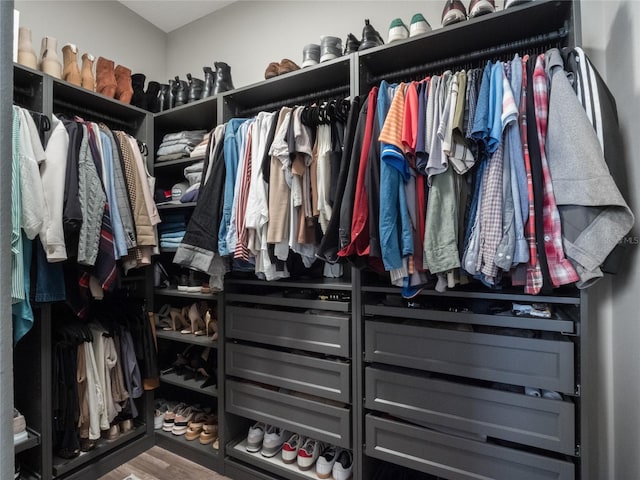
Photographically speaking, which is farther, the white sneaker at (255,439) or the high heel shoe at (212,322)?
the high heel shoe at (212,322)

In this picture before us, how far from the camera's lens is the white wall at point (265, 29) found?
159 cm

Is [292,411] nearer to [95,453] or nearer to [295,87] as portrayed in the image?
[95,453]

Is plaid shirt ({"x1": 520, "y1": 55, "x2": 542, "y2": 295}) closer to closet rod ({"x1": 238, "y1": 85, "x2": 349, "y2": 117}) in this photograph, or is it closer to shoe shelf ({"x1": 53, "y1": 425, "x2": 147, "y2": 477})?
closet rod ({"x1": 238, "y1": 85, "x2": 349, "y2": 117})

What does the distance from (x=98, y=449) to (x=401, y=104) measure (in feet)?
6.83

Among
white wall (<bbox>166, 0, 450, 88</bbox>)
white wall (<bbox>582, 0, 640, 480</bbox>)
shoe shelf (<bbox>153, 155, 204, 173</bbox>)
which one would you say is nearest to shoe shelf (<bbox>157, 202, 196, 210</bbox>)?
shoe shelf (<bbox>153, 155, 204, 173</bbox>)

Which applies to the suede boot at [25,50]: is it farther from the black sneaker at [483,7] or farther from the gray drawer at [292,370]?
the black sneaker at [483,7]

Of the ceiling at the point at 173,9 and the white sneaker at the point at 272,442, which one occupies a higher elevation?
the ceiling at the point at 173,9

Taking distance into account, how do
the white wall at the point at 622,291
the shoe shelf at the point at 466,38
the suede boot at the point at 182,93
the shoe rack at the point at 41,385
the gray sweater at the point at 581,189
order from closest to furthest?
the gray sweater at the point at 581,189 → the white wall at the point at 622,291 → the shoe shelf at the point at 466,38 → the shoe rack at the point at 41,385 → the suede boot at the point at 182,93

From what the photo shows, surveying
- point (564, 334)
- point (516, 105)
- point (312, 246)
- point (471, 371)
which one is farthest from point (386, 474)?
point (516, 105)

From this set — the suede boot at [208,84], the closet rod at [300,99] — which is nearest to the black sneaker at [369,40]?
the closet rod at [300,99]

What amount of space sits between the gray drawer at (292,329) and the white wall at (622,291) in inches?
35.3

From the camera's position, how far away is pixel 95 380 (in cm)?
149

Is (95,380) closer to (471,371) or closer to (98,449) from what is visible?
(98,449)

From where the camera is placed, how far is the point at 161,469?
62.4 inches
